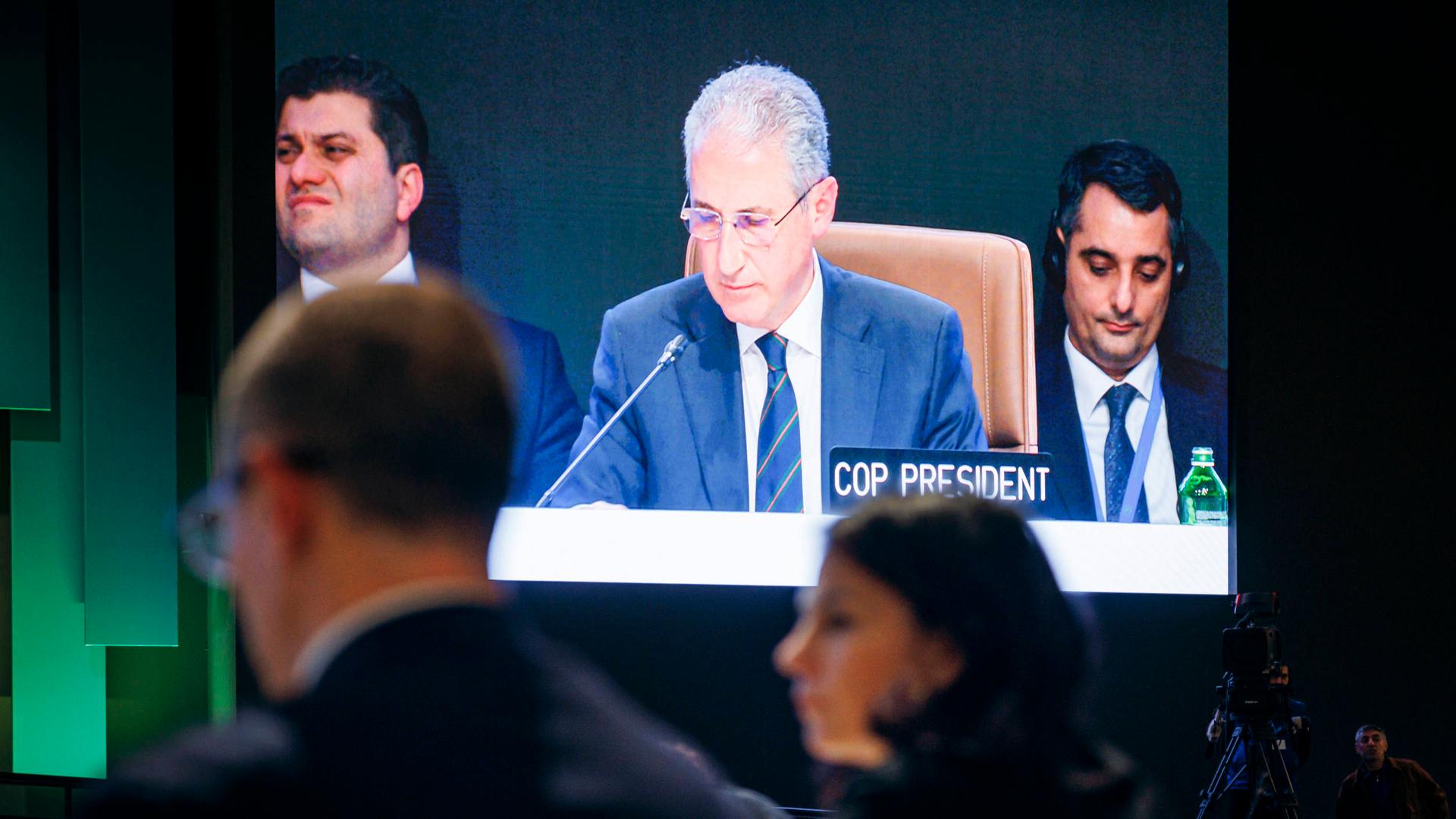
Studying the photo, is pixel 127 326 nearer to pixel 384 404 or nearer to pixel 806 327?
pixel 806 327

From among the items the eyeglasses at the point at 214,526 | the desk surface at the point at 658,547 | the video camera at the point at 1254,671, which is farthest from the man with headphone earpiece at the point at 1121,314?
the eyeglasses at the point at 214,526

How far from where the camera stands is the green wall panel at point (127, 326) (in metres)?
4.99

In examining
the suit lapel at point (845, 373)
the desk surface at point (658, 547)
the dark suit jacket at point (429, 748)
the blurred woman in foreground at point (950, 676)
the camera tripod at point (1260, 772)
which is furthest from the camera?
the suit lapel at point (845, 373)

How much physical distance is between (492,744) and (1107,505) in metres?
4.55

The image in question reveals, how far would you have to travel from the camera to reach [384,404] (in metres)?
0.73

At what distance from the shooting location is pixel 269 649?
28.2 inches

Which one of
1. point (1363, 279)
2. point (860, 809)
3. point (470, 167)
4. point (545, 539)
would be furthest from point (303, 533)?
point (1363, 279)

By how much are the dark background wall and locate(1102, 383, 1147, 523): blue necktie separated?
0.33 m

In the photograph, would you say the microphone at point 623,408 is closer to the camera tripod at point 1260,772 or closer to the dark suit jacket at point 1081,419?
the dark suit jacket at point 1081,419

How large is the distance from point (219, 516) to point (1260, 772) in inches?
155

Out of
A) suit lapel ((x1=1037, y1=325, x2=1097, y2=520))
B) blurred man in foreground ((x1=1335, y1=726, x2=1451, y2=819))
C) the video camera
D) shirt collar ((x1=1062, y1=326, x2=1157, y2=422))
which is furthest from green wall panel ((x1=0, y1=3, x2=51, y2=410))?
blurred man in foreground ((x1=1335, y1=726, x2=1451, y2=819))

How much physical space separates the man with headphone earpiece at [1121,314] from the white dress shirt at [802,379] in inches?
35.6

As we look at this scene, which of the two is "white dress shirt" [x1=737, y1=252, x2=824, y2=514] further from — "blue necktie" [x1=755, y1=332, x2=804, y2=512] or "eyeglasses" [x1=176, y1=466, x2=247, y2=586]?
"eyeglasses" [x1=176, y1=466, x2=247, y2=586]

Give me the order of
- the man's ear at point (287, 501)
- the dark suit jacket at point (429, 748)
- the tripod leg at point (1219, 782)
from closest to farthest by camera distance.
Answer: the dark suit jacket at point (429, 748) < the man's ear at point (287, 501) < the tripod leg at point (1219, 782)
